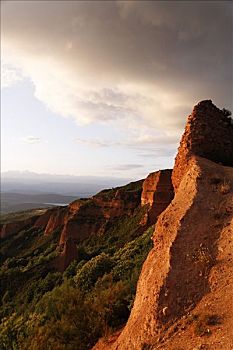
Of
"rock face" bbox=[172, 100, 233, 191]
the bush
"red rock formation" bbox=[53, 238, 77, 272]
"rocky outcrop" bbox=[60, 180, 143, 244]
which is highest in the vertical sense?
"rock face" bbox=[172, 100, 233, 191]

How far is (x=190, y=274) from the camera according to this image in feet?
34.9

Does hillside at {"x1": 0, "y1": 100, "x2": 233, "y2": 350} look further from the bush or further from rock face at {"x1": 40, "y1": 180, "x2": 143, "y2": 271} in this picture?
rock face at {"x1": 40, "y1": 180, "x2": 143, "y2": 271}

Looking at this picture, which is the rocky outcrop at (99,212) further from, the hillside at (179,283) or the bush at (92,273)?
the hillside at (179,283)

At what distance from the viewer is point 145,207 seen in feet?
166

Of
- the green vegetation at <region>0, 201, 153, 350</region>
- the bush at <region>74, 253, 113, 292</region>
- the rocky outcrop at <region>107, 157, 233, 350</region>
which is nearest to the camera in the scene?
the rocky outcrop at <region>107, 157, 233, 350</region>

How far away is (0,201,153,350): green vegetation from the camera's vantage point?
15766mm

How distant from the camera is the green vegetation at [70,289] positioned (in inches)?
621

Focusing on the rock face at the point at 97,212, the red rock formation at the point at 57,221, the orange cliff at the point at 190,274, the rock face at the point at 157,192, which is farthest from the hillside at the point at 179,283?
the red rock formation at the point at 57,221

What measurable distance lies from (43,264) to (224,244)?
39301 mm

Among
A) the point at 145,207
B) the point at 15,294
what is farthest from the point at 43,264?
the point at 145,207

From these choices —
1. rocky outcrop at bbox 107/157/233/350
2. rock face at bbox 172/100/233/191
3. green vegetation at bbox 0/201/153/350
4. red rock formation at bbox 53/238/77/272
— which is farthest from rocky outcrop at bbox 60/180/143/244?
rocky outcrop at bbox 107/157/233/350

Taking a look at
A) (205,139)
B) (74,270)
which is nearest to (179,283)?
(205,139)

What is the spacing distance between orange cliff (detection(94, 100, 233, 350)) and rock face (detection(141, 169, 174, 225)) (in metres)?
29.9

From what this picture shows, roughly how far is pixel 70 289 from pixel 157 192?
101 ft
